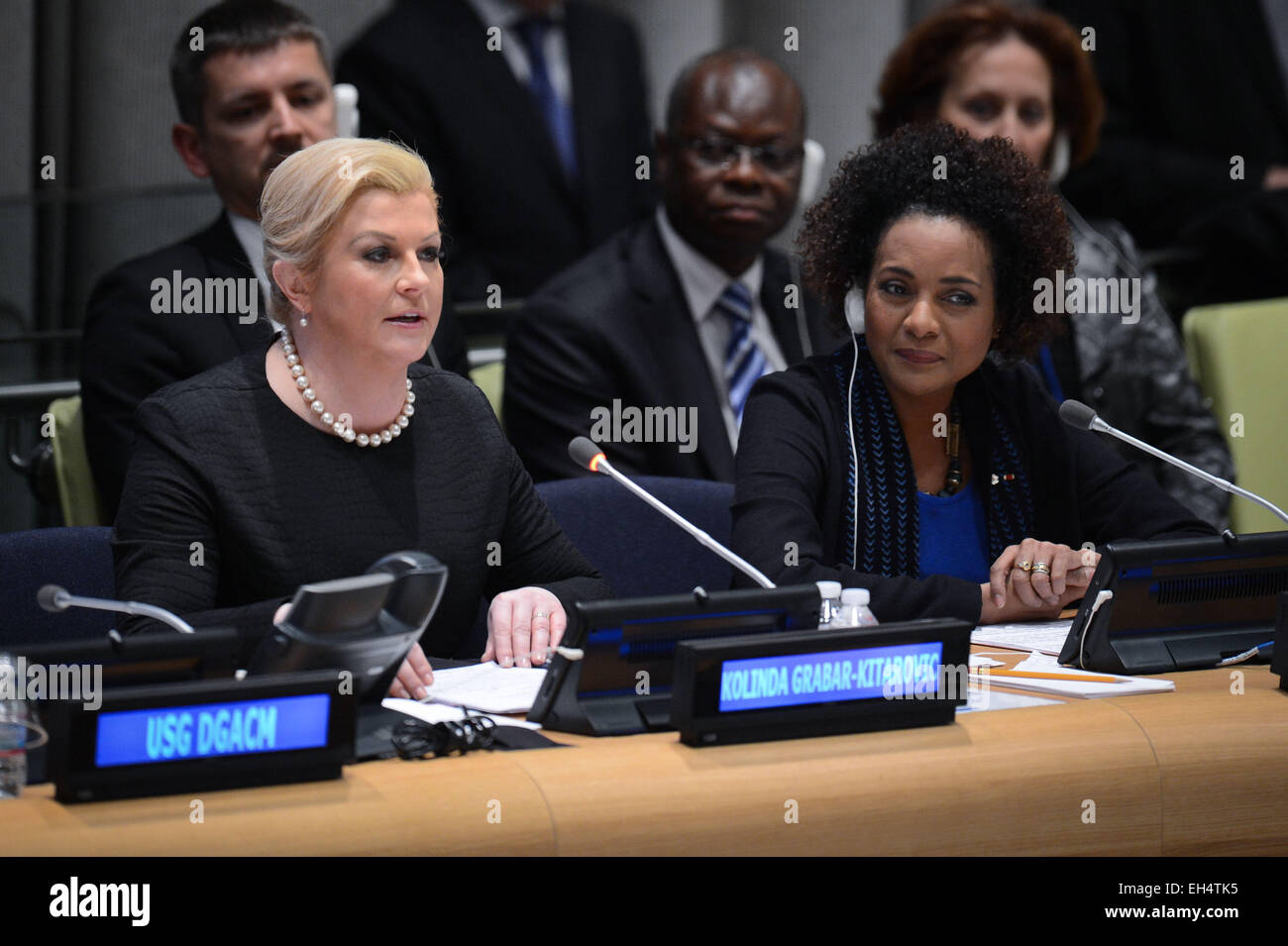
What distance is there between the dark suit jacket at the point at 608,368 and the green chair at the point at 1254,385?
1.13m

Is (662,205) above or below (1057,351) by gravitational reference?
above

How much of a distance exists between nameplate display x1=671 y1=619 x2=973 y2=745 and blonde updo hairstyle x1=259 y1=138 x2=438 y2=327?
2.88 ft

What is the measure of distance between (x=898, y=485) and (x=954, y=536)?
0.41 feet

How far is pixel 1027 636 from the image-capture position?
94.3 inches

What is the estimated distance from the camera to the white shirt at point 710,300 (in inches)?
137

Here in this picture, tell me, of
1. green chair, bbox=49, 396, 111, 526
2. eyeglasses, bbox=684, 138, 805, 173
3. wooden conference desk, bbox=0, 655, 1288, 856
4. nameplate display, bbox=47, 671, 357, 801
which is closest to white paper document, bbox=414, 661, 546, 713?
wooden conference desk, bbox=0, 655, 1288, 856

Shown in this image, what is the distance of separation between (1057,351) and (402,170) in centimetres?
183

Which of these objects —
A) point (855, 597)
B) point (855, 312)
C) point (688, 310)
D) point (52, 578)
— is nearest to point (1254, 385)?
point (688, 310)

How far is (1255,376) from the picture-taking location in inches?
155

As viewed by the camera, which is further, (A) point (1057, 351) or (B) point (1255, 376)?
(B) point (1255, 376)

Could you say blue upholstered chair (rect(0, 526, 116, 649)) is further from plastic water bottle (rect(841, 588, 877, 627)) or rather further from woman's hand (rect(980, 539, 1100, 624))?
woman's hand (rect(980, 539, 1100, 624))

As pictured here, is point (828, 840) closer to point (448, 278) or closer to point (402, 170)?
point (402, 170)
